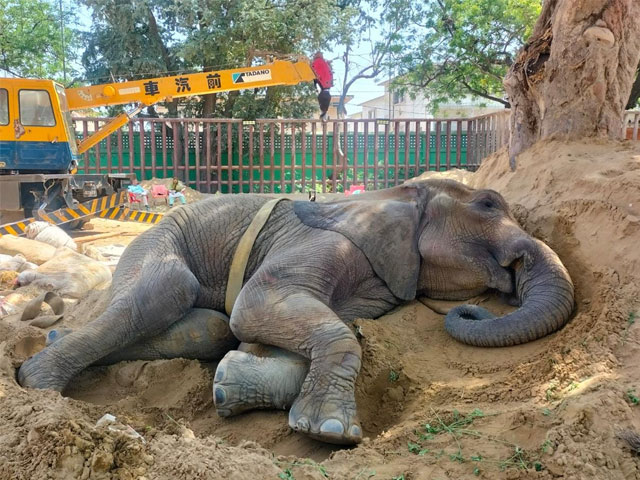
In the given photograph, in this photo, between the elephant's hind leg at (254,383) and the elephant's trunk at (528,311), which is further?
the elephant's trunk at (528,311)

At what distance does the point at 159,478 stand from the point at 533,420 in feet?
5.63

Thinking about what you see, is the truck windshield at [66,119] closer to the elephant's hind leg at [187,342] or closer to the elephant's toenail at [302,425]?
the elephant's hind leg at [187,342]

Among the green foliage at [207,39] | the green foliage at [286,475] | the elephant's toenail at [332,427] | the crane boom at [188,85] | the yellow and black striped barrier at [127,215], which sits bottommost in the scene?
the yellow and black striped barrier at [127,215]

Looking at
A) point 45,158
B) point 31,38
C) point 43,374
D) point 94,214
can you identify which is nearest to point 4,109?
point 45,158

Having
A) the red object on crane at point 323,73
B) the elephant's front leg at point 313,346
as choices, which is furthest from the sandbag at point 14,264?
the red object on crane at point 323,73

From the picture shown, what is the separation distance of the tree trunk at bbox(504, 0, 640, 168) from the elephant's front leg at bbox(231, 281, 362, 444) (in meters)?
3.37

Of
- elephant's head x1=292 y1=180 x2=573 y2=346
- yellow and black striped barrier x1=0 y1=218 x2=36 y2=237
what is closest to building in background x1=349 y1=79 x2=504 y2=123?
yellow and black striped barrier x1=0 y1=218 x2=36 y2=237

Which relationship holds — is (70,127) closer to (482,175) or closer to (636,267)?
(482,175)

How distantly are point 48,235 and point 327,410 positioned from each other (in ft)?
30.0

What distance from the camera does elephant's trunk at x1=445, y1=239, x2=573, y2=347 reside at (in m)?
3.89

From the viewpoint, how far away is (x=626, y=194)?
4.40 meters

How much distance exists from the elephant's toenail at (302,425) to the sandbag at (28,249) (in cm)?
768

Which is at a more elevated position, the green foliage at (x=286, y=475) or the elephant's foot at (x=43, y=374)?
the green foliage at (x=286, y=475)

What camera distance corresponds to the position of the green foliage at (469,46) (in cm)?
2195
